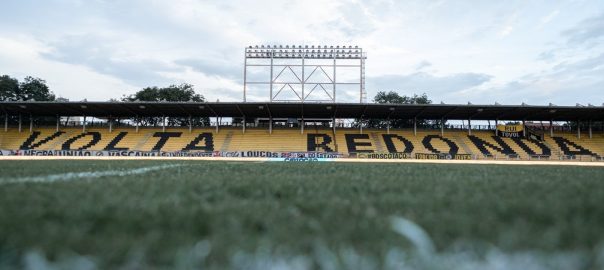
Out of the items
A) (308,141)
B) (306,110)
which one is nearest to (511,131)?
(308,141)

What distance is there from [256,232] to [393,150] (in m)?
30.2

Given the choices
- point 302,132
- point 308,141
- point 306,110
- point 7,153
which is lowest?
point 7,153

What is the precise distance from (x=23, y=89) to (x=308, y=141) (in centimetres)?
4474

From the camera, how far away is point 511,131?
3491 cm

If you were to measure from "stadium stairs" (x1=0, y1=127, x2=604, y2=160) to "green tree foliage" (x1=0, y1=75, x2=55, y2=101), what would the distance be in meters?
20.8

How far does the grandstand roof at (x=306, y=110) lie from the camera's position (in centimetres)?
3088

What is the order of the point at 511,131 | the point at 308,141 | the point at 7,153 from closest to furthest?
the point at 7,153 → the point at 308,141 → the point at 511,131

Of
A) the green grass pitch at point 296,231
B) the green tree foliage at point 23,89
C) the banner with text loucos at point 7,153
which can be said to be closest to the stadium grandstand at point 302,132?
the banner with text loucos at point 7,153

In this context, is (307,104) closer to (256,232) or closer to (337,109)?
(337,109)

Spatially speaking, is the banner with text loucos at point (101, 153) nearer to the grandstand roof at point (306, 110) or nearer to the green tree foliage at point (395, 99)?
the grandstand roof at point (306, 110)

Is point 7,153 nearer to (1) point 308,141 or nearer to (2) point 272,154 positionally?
(2) point 272,154

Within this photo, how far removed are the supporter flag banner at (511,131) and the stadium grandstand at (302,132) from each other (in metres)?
0.09

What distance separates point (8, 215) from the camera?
2.08 metres

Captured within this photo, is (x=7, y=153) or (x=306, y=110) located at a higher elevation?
(x=306, y=110)
